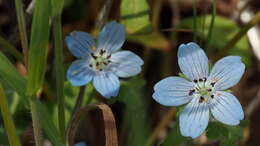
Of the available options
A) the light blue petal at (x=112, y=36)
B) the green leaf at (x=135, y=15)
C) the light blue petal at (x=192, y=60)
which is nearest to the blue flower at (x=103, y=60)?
the light blue petal at (x=112, y=36)

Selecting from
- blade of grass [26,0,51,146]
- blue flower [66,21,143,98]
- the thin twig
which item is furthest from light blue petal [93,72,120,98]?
blade of grass [26,0,51,146]

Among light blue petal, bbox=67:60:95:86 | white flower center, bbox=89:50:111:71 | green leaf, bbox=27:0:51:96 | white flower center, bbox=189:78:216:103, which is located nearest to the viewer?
green leaf, bbox=27:0:51:96

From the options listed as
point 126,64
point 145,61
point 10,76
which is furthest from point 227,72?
point 145,61

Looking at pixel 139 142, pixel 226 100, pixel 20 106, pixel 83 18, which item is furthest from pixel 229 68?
pixel 83 18

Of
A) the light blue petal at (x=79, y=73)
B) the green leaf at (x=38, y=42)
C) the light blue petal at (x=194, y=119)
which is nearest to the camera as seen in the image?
the green leaf at (x=38, y=42)

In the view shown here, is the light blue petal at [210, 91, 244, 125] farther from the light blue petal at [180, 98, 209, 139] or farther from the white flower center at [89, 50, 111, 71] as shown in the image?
the white flower center at [89, 50, 111, 71]

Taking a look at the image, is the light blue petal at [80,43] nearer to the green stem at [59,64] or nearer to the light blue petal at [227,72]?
the green stem at [59,64]
